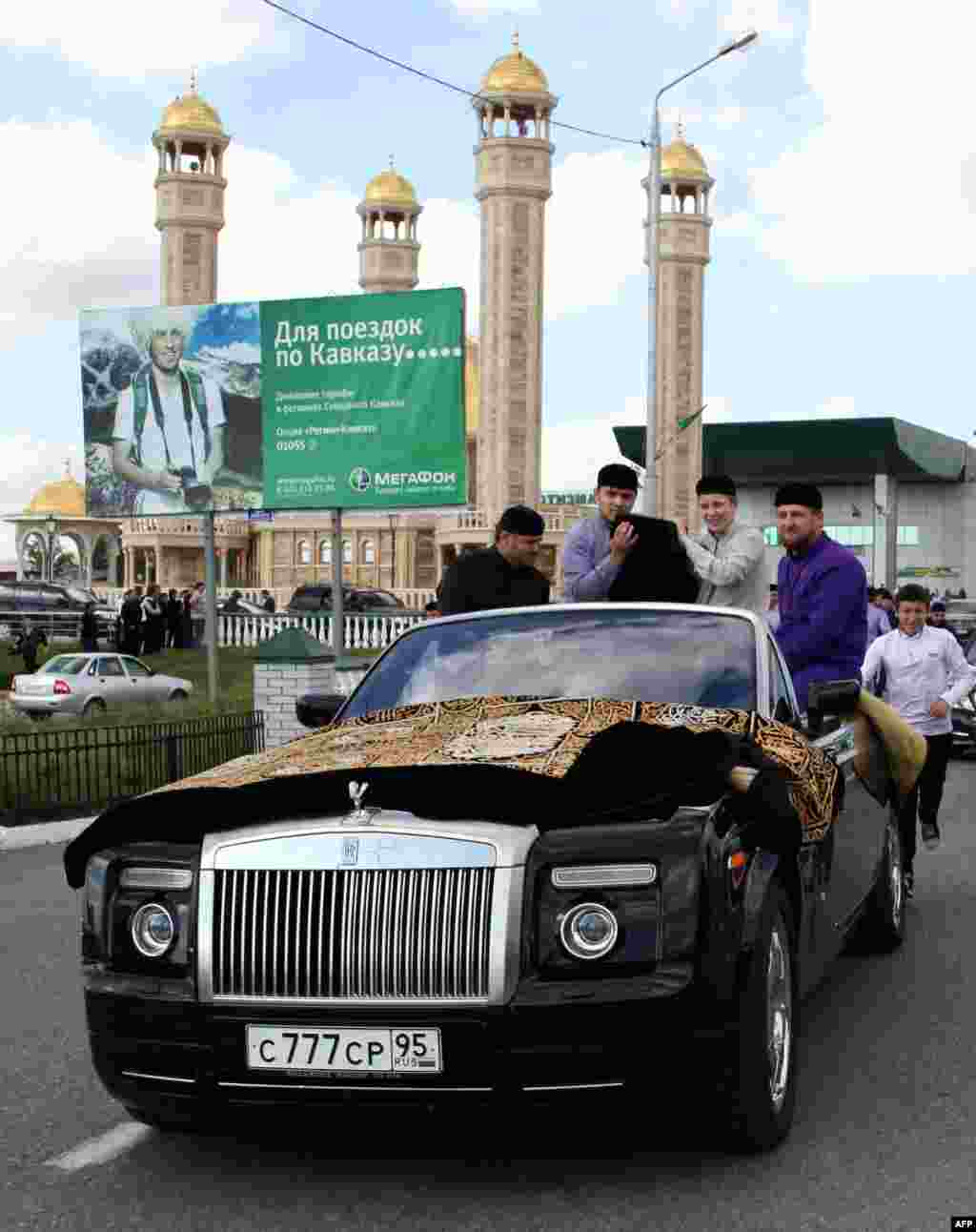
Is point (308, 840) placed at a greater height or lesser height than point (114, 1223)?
greater

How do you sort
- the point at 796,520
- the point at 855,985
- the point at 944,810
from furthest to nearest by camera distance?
the point at 944,810, the point at 796,520, the point at 855,985

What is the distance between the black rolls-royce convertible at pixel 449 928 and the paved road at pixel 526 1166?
18 cm

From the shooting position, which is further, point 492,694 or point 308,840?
point 492,694

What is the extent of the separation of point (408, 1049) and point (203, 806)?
860mm

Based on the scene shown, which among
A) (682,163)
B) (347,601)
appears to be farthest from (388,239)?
(347,601)

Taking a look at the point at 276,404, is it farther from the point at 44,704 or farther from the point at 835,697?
the point at 835,697

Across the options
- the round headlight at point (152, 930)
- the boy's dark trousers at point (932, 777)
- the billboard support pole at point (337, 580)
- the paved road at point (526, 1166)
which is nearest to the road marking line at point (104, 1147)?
the paved road at point (526, 1166)

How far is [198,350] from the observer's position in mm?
28609

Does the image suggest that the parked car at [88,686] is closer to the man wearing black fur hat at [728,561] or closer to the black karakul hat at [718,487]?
the black karakul hat at [718,487]

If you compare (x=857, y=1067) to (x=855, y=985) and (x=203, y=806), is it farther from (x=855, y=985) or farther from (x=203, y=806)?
(x=203, y=806)

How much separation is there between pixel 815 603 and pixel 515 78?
73503 mm

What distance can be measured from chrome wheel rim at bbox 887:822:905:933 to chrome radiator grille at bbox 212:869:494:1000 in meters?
4.13

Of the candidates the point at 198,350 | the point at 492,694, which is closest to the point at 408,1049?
the point at 492,694

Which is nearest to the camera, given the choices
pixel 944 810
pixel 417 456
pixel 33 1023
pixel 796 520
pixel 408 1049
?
pixel 408 1049
